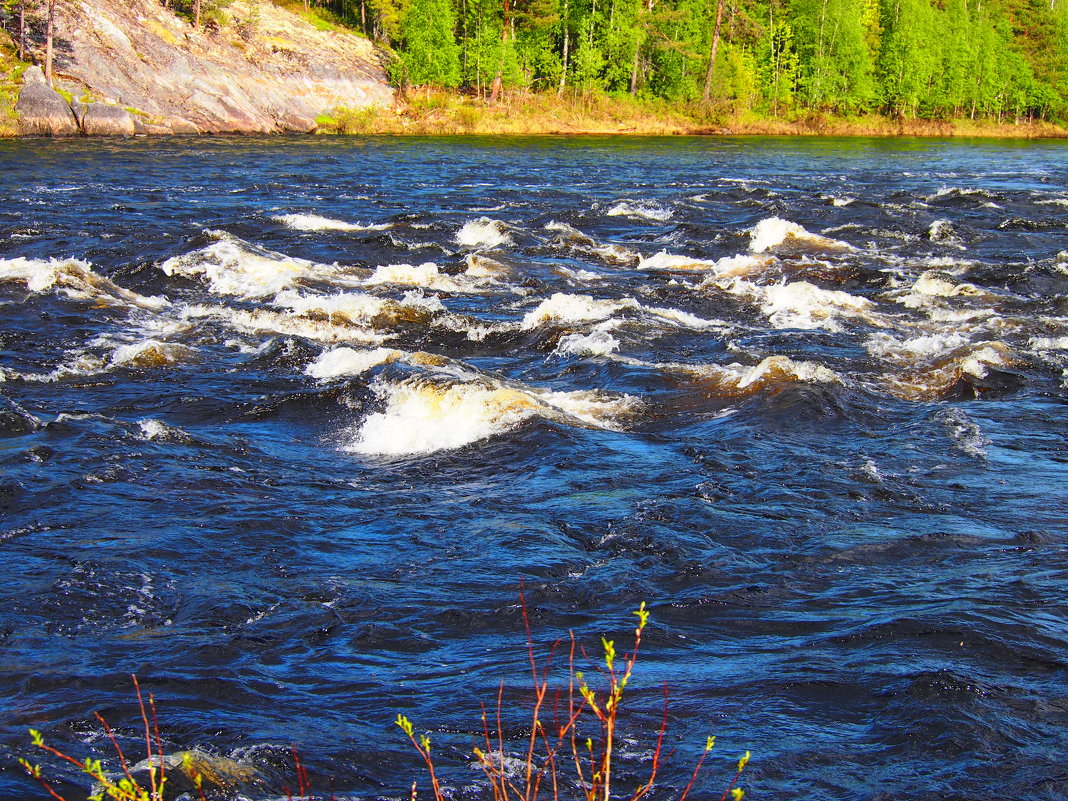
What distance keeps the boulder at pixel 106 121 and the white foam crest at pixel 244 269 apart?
90.1 ft

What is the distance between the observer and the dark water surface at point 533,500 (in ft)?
15.4

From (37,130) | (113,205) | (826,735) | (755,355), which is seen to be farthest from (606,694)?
(37,130)

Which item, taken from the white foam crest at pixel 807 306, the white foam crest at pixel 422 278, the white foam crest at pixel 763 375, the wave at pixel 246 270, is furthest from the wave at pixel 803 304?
the wave at pixel 246 270

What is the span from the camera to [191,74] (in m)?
45.0

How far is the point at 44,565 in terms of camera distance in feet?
20.6

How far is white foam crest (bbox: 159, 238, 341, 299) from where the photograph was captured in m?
15.1

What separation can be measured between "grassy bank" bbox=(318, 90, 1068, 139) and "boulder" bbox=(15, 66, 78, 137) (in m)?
13.9

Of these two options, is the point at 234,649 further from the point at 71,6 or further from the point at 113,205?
the point at 71,6

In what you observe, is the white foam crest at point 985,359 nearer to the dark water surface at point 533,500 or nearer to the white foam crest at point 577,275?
the dark water surface at point 533,500

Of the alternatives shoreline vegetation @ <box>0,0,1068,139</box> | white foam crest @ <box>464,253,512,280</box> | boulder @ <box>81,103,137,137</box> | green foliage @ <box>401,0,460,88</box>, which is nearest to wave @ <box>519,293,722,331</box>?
white foam crest @ <box>464,253,512,280</box>

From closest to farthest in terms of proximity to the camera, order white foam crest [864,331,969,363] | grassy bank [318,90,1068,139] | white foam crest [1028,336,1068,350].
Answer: white foam crest [864,331,969,363] < white foam crest [1028,336,1068,350] < grassy bank [318,90,1068,139]

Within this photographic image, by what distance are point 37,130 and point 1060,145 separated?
5357 centimetres

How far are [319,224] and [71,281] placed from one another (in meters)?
7.05

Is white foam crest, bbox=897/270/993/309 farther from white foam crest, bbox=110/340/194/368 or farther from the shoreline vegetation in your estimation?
the shoreline vegetation
